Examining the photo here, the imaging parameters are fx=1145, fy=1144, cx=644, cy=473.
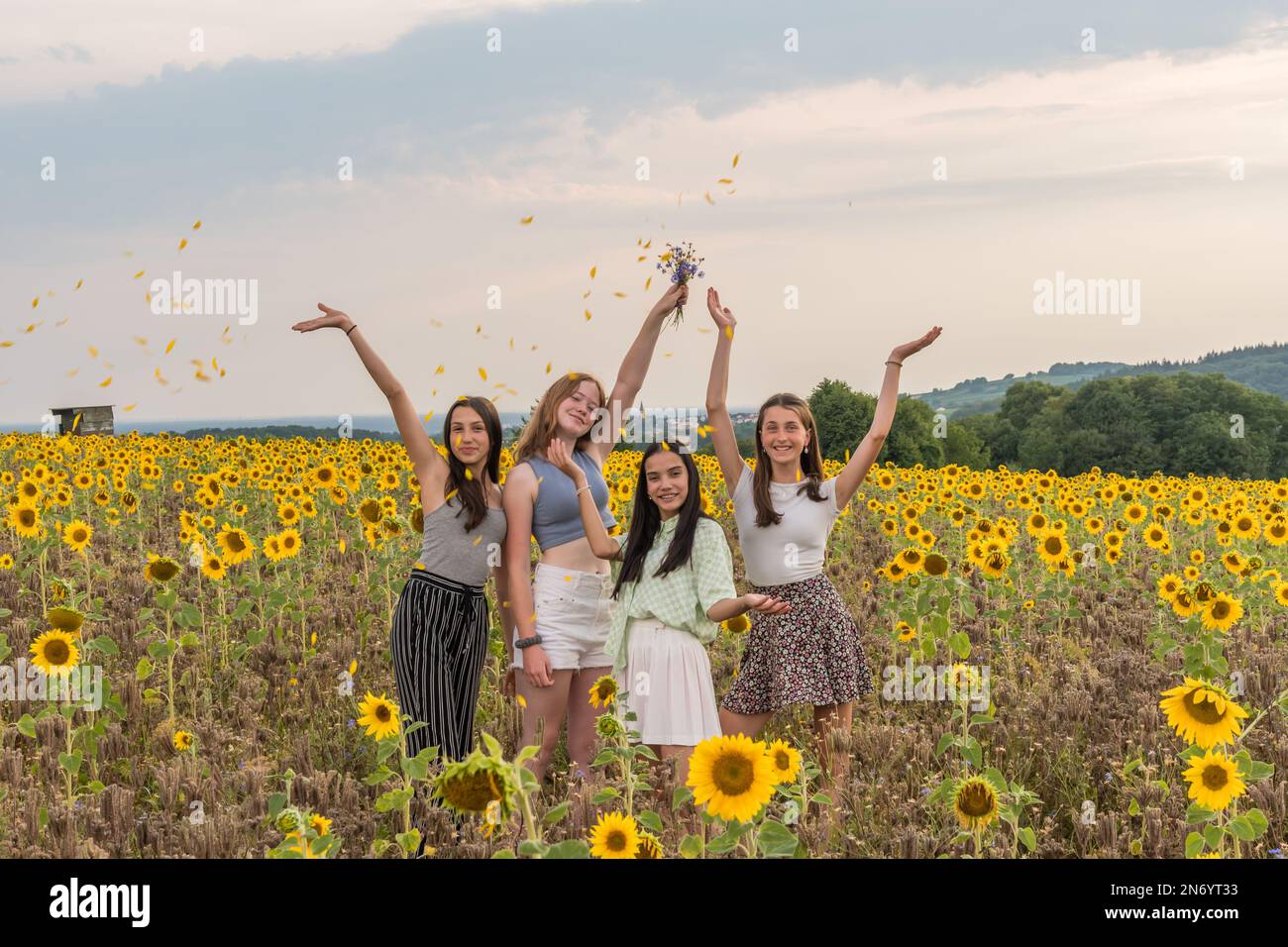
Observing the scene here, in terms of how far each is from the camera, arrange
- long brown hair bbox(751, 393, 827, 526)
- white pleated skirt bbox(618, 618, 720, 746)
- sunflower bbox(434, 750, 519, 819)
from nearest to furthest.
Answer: sunflower bbox(434, 750, 519, 819)
white pleated skirt bbox(618, 618, 720, 746)
long brown hair bbox(751, 393, 827, 526)

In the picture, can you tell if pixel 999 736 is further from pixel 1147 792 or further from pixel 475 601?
pixel 475 601

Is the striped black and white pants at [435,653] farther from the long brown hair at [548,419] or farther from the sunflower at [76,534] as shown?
the sunflower at [76,534]

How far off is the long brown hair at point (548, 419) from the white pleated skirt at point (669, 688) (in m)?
0.90

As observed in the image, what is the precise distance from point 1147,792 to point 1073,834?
0.36 metres

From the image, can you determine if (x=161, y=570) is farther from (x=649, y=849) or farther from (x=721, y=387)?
(x=649, y=849)

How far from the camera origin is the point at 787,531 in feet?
16.8

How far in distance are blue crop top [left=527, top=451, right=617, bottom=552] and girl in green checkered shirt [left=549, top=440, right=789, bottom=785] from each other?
75 mm

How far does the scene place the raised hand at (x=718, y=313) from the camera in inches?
202

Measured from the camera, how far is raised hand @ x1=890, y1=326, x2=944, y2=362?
16.6 feet

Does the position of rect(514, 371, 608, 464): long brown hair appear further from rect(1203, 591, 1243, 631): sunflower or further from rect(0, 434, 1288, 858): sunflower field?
rect(1203, 591, 1243, 631): sunflower

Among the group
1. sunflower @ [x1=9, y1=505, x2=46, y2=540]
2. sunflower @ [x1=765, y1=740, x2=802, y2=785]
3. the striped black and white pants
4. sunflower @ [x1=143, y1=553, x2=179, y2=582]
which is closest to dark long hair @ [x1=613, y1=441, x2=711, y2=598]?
the striped black and white pants

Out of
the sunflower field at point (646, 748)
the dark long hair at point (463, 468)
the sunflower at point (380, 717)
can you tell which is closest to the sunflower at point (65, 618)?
the sunflower field at point (646, 748)

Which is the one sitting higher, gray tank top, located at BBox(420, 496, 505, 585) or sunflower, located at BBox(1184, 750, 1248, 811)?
gray tank top, located at BBox(420, 496, 505, 585)
